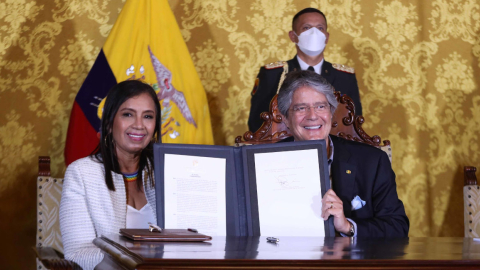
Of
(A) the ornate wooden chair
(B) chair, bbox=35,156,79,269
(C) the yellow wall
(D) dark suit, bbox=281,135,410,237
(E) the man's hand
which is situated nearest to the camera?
(E) the man's hand

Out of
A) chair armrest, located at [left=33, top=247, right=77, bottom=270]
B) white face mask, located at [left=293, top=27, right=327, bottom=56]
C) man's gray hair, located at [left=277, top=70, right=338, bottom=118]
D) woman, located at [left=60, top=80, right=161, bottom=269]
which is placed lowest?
chair armrest, located at [left=33, top=247, right=77, bottom=270]

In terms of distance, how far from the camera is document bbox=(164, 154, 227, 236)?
1903mm

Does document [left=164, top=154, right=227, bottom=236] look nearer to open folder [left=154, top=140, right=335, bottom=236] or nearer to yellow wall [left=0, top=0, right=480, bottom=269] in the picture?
open folder [left=154, top=140, right=335, bottom=236]

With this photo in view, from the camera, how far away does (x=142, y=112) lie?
2457 mm

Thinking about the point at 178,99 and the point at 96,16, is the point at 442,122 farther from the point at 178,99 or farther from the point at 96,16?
the point at 96,16

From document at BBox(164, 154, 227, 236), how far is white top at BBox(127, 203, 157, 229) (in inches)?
20.0

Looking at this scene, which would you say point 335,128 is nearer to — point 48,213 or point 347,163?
point 347,163

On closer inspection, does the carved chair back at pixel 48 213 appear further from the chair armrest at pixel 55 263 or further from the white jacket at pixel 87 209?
the white jacket at pixel 87 209

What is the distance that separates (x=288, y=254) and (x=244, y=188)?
2.19 feet

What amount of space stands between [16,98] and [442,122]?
3173mm

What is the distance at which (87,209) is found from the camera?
2.23 m

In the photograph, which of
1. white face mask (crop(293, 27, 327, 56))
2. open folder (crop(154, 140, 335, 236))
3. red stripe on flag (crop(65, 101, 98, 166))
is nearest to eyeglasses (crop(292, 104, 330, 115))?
open folder (crop(154, 140, 335, 236))

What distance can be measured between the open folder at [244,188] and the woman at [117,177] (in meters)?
0.44

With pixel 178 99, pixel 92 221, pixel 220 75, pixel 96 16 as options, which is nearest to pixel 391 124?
pixel 220 75
